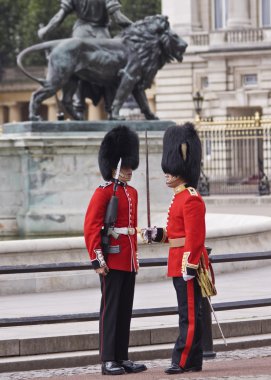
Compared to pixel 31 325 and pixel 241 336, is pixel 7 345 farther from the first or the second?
pixel 241 336

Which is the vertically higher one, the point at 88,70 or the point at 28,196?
the point at 88,70

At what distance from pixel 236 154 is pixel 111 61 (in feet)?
95.4

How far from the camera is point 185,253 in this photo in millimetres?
12914

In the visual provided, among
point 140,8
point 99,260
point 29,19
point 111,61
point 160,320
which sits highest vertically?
point 140,8

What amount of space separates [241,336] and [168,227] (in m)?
2.44

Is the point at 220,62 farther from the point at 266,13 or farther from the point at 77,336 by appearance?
the point at 77,336

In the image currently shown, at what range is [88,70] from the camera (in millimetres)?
24109

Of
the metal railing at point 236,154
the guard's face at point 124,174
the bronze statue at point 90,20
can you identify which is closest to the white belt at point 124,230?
the guard's face at point 124,174

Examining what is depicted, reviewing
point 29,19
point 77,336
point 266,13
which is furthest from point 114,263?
point 29,19

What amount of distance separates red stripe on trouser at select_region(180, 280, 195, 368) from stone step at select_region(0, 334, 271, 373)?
1396 millimetres

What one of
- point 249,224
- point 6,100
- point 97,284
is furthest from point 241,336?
point 6,100

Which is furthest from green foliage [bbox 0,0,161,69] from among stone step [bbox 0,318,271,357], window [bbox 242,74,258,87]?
stone step [bbox 0,318,271,357]

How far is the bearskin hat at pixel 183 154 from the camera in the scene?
13289 mm

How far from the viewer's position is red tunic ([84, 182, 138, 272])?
1315 cm
